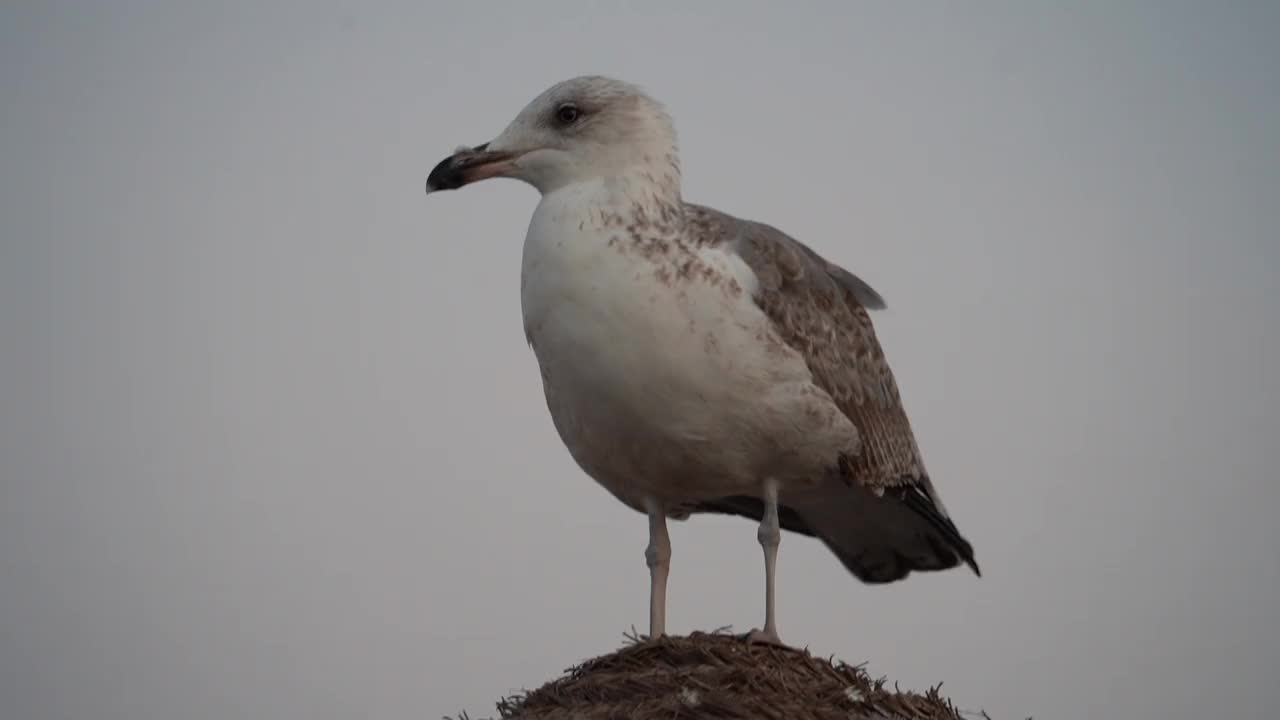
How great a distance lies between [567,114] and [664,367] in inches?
51.3

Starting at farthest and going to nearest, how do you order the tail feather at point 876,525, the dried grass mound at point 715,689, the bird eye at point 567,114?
the tail feather at point 876,525, the bird eye at point 567,114, the dried grass mound at point 715,689

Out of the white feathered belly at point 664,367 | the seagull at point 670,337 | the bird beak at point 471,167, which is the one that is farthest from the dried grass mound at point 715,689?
the bird beak at point 471,167

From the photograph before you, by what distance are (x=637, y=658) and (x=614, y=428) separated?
899mm

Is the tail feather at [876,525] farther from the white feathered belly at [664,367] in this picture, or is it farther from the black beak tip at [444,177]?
the black beak tip at [444,177]

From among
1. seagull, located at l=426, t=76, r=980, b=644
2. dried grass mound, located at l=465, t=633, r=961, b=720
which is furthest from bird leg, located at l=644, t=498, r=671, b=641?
dried grass mound, located at l=465, t=633, r=961, b=720

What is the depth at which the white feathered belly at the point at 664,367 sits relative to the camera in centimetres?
638

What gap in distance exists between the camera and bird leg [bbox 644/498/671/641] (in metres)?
7.14

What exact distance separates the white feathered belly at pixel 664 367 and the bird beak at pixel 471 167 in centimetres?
36

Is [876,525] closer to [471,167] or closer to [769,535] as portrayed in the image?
[769,535]

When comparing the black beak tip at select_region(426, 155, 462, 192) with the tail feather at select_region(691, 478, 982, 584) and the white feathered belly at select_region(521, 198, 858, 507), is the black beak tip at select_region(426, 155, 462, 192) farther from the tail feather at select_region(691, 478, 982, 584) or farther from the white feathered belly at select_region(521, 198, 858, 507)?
the tail feather at select_region(691, 478, 982, 584)

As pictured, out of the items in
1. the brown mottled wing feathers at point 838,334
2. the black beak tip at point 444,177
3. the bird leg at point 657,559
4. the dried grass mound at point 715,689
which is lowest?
the dried grass mound at point 715,689

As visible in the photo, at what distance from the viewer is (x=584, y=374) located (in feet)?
21.3

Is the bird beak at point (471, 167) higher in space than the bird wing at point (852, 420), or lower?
higher

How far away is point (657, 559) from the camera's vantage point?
23.5 feet
